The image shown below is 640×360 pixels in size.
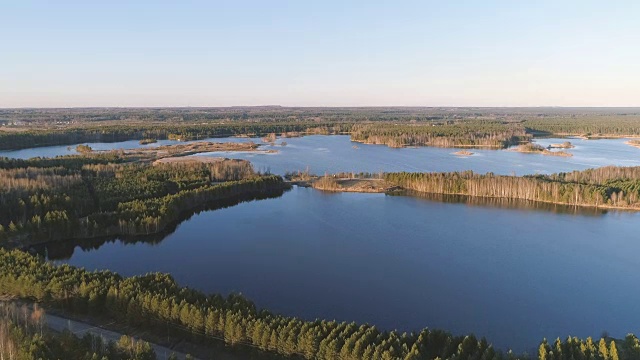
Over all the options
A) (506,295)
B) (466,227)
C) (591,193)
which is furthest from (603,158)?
(506,295)

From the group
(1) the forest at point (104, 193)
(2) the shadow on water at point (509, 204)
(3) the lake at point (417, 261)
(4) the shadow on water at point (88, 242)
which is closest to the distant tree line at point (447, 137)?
(2) the shadow on water at point (509, 204)

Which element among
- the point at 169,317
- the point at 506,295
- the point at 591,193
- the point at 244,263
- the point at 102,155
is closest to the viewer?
the point at 169,317

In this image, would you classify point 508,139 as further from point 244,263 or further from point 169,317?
point 169,317

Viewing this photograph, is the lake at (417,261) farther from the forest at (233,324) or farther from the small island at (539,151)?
the small island at (539,151)

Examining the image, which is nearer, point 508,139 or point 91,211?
point 91,211

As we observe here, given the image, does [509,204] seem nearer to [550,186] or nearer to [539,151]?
[550,186]

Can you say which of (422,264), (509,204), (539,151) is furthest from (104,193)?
(539,151)
